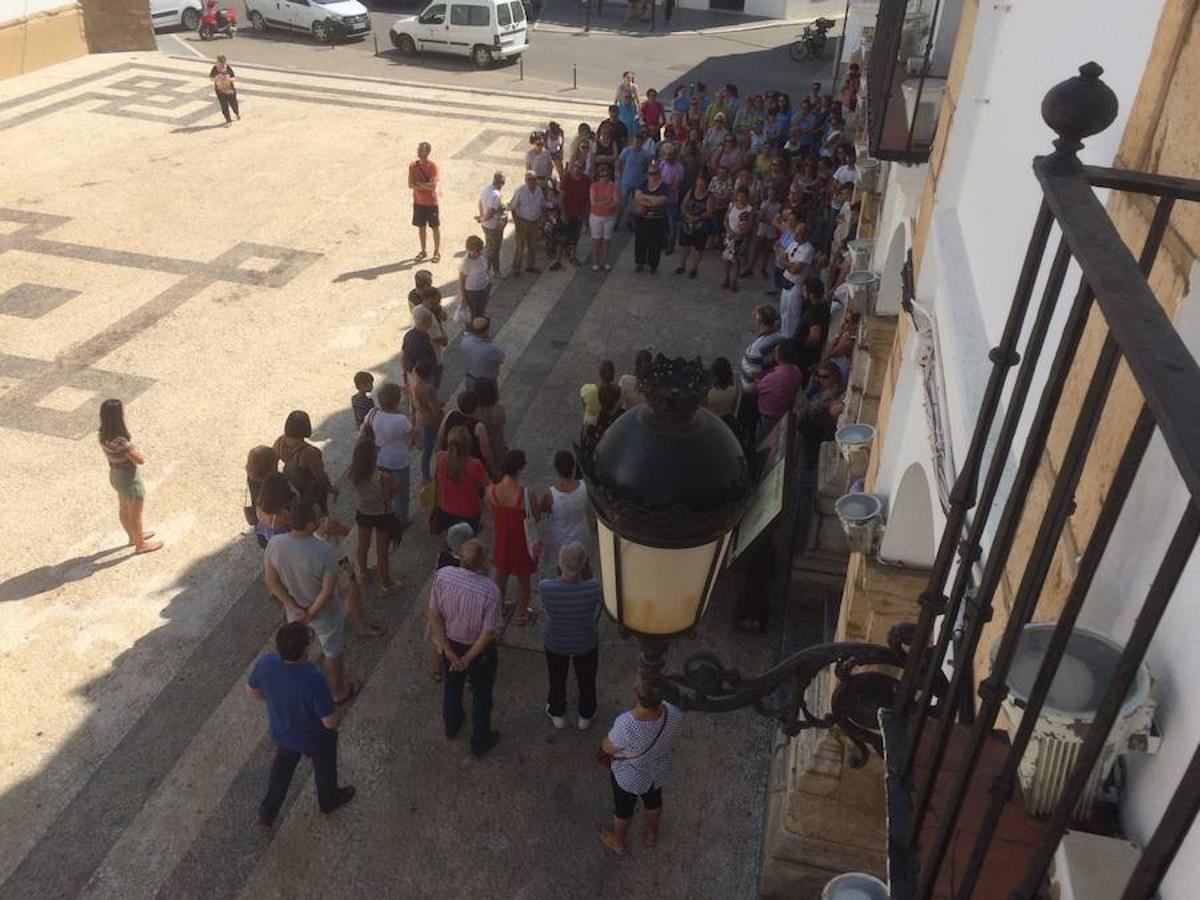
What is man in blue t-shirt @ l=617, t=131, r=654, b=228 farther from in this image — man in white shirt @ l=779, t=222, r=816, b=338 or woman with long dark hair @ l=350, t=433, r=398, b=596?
woman with long dark hair @ l=350, t=433, r=398, b=596

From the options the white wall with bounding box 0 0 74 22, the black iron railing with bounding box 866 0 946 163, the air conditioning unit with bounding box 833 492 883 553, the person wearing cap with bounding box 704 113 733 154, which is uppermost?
the black iron railing with bounding box 866 0 946 163

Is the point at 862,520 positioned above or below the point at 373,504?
above

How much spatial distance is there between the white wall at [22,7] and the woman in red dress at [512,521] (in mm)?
20521

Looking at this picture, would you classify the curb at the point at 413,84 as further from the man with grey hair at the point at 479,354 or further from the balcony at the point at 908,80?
the balcony at the point at 908,80

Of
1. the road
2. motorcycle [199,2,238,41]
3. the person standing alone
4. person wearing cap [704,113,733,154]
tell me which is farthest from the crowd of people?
motorcycle [199,2,238,41]

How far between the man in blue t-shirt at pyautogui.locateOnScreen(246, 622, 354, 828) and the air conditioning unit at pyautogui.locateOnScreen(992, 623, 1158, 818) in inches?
161

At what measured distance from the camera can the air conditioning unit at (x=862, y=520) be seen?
5109 mm

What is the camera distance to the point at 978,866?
6.16 feet

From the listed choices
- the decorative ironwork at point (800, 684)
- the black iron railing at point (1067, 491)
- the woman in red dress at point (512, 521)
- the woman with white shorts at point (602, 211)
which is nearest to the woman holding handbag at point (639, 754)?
the woman in red dress at point (512, 521)

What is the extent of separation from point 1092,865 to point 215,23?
29675mm

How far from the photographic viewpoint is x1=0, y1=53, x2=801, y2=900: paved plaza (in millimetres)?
6168

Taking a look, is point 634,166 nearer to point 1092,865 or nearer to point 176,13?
point 1092,865

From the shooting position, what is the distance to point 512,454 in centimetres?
696

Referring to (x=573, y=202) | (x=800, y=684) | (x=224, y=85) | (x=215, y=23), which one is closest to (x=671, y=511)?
(x=800, y=684)
